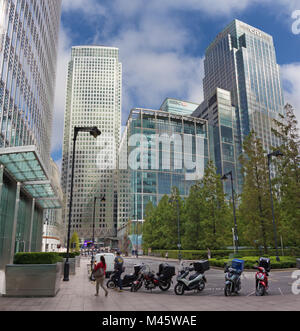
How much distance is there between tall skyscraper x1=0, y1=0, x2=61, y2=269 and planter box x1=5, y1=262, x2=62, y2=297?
10066 millimetres

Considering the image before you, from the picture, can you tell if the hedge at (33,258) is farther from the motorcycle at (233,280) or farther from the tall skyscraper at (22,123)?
the tall skyscraper at (22,123)

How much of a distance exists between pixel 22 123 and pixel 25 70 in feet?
19.8

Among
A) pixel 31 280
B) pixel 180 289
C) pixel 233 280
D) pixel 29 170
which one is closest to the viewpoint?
pixel 31 280

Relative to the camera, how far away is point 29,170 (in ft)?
77.1

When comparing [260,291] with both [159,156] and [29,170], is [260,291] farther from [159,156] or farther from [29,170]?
[159,156]

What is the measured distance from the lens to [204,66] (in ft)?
623

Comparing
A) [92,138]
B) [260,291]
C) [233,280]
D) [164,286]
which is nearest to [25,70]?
[164,286]

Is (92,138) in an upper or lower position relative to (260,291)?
upper

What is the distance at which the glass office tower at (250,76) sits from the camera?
487 feet

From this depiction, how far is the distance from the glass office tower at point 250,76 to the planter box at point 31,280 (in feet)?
469

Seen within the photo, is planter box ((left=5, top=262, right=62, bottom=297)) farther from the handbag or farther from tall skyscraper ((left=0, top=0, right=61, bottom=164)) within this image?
tall skyscraper ((left=0, top=0, right=61, bottom=164))

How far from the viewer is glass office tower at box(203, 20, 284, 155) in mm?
148500

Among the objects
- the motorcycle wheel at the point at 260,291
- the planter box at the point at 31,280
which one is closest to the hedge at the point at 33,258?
the planter box at the point at 31,280

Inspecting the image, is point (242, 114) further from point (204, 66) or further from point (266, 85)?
point (204, 66)
